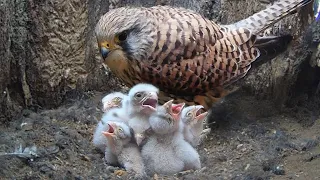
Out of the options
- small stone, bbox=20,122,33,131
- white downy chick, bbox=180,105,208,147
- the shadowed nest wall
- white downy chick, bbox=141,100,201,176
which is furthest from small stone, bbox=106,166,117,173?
the shadowed nest wall

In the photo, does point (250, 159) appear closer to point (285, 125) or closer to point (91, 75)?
point (285, 125)

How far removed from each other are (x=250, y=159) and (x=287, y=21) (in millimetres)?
1271

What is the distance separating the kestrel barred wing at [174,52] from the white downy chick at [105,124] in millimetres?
382

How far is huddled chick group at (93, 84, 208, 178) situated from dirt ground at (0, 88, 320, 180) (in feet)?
0.24

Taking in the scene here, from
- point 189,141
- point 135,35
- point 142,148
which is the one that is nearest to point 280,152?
point 189,141

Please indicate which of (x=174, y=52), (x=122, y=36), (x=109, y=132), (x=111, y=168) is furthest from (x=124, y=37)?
(x=111, y=168)

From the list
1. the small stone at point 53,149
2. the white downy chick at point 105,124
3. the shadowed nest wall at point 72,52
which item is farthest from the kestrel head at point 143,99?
the shadowed nest wall at point 72,52

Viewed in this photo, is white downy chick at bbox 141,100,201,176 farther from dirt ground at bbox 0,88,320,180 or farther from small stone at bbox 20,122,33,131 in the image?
small stone at bbox 20,122,33,131

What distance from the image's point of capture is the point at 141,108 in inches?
117

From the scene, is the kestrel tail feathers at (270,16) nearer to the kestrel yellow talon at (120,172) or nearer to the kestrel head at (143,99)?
the kestrel head at (143,99)

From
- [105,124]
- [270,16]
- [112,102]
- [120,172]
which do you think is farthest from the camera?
[270,16]

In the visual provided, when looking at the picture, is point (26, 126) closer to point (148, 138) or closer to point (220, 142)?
point (148, 138)

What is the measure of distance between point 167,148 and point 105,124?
34 centimetres

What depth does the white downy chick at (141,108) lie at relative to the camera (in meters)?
2.96
